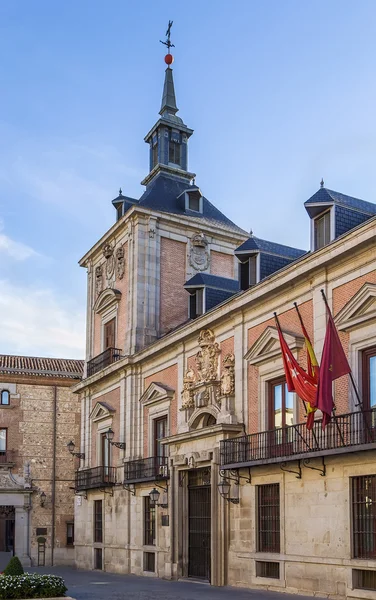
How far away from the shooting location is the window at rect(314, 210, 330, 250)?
67.6 feet

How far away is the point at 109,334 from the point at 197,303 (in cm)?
697

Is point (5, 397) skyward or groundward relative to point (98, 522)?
skyward

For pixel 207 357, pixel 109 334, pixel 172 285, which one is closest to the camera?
pixel 207 357

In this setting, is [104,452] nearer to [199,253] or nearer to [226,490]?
[199,253]

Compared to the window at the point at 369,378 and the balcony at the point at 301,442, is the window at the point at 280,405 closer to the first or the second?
the balcony at the point at 301,442

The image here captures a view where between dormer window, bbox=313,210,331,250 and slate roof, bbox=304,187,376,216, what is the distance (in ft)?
1.17

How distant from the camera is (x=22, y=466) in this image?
3997 centimetres

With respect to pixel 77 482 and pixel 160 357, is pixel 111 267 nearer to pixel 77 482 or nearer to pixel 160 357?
pixel 160 357

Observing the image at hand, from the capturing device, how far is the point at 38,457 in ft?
133

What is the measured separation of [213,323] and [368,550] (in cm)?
927

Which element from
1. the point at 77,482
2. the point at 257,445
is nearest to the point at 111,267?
the point at 77,482

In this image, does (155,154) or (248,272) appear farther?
(155,154)

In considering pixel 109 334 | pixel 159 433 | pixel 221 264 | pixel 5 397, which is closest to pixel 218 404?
pixel 159 433

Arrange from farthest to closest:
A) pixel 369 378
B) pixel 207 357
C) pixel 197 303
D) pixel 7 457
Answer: pixel 7 457
pixel 197 303
pixel 207 357
pixel 369 378
